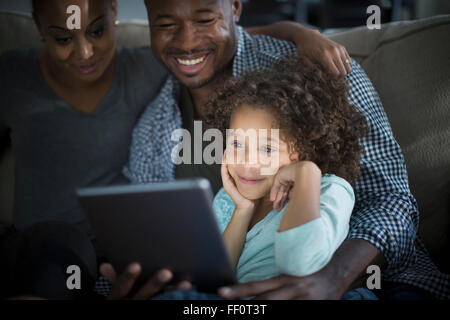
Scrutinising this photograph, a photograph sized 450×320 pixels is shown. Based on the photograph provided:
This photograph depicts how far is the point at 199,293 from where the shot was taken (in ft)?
2.10

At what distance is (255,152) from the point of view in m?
0.75

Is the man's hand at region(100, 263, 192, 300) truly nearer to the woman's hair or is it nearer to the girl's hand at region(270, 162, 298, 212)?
the girl's hand at region(270, 162, 298, 212)

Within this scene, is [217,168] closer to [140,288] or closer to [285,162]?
[285,162]

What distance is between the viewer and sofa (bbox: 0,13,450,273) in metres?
0.93

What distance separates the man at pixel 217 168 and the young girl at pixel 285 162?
41 mm

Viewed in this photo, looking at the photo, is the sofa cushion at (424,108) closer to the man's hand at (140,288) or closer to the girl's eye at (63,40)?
the man's hand at (140,288)

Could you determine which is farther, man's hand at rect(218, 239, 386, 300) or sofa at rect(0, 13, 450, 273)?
sofa at rect(0, 13, 450, 273)

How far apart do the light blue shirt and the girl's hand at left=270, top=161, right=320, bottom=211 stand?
0.11 feet

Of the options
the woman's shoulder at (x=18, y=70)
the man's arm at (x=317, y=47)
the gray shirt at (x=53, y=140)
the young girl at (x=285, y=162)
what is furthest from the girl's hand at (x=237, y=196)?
the woman's shoulder at (x=18, y=70)

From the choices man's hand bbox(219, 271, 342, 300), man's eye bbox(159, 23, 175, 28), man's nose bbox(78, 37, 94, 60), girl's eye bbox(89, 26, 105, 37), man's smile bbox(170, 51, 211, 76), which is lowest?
man's hand bbox(219, 271, 342, 300)

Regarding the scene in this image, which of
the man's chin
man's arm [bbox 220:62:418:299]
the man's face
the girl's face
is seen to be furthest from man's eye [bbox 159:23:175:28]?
man's arm [bbox 220:62:418:299]

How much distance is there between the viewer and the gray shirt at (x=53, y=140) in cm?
111
